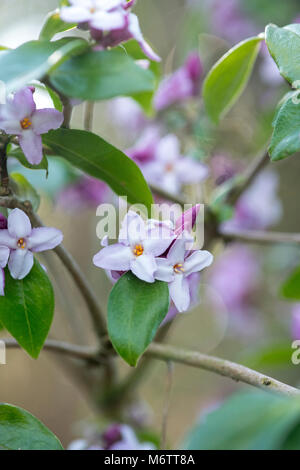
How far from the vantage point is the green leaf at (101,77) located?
0.49 m

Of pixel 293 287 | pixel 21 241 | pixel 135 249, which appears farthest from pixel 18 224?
pixel 293 287

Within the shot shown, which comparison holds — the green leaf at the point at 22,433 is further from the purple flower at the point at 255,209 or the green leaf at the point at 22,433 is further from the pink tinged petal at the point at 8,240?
the purple flower at the point at 255,209

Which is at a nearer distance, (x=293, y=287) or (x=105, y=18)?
(x=105, y=18)

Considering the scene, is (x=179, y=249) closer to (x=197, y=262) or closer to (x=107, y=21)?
(x=197, y=262)

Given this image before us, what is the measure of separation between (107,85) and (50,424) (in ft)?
6.35

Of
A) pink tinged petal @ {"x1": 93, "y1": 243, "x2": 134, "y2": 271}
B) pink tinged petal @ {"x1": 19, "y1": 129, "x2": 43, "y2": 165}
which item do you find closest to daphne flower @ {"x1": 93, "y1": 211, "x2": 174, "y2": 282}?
pink tinged petal @ {"x1": 93, "y1": 243, "x2": 134, "y2": 271}

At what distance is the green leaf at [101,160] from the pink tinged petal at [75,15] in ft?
0.35

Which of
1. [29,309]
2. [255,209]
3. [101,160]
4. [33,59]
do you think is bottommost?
[255,209]

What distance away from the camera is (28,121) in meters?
0.53

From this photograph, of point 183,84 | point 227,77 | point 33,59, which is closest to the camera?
point 33,59

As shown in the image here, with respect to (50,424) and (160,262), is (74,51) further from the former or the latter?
(50,424)

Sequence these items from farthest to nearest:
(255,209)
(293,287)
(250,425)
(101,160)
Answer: (255,209)
(293,287)
(101,160)
(250,425)

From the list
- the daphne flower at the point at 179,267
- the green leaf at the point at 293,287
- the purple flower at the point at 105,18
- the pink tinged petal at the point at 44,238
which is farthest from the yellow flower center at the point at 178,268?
the green leaf at the point at 293,287

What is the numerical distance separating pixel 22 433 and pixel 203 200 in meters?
0.56
